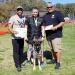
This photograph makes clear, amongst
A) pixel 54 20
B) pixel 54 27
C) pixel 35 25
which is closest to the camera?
pixel 35 25

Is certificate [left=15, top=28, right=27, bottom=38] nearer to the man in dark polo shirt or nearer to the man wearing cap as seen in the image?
the man wearing cap

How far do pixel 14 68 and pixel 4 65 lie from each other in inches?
30.2

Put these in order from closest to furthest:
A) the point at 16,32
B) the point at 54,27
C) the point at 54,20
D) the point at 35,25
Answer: the point at 16,32
the point at 35,25
the point at 54,27
the point at 54,20

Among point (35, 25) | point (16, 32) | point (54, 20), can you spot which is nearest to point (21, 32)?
point (16, 32)

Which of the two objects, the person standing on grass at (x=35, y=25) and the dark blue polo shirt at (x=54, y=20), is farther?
the dark blue polo shirt at (x=54, y=20)

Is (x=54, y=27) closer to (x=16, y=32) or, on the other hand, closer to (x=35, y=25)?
(x=35, y=25)

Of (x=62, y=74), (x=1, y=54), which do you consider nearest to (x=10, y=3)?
(x=1, y=54)

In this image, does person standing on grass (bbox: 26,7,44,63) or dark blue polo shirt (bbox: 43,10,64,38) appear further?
dark blue polo shirt (bbox: 43,10,64,38)

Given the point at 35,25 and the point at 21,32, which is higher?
the point at 35,25

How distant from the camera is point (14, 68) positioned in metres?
12.3

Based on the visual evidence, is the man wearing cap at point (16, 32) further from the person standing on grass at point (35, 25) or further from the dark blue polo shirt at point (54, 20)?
the dark blue polo shirt at point (54, 20)

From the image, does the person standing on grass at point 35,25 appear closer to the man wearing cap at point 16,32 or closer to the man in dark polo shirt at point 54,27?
the man wearing cap at point 16,32

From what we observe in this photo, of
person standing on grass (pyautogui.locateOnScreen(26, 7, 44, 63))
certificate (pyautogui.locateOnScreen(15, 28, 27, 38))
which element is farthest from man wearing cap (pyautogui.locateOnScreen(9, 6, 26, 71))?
person standing on grass (pyautogui.locateOnScreen(26, 7, 44, 63))

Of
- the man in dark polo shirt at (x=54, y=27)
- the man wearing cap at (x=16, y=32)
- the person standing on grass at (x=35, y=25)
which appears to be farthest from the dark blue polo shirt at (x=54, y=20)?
the man wearing cap at (x=16, y=32)
